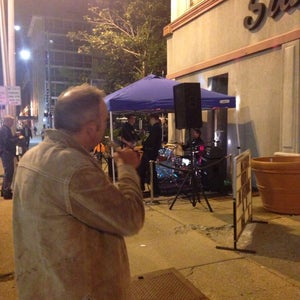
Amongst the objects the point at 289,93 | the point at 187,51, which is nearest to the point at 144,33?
the point at 187,51

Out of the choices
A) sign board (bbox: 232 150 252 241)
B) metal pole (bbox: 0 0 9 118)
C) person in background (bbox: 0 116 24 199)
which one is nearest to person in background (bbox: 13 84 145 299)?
sign board (bbox: 232 150 252 241)

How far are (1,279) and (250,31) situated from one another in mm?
7907

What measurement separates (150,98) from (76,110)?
6.90 m

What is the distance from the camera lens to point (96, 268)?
5.53 feet

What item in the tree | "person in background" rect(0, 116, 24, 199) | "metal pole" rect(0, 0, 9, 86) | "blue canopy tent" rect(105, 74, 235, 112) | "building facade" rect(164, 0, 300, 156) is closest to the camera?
"building facade" rect(164, 0, 300, 156)

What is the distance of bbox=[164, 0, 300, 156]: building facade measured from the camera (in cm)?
818

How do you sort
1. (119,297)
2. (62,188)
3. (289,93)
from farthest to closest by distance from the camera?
(289,93)
(119,297)
(62,188)

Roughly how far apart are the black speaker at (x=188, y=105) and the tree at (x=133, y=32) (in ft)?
38.8

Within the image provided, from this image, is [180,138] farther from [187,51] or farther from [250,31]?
[250,31]

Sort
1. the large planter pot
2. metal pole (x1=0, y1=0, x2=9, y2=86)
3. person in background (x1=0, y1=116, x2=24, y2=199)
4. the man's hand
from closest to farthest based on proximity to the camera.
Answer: the man's hand → the large planter pot → person in background (x1=0, y1=116, x2=24, y2=199) → metal pole (x1=0, y1=0, x2=9, y2=86)

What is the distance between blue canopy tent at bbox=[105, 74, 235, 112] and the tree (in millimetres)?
9776

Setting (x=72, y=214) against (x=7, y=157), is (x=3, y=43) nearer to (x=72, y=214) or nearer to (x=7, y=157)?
(x=7, y=157)

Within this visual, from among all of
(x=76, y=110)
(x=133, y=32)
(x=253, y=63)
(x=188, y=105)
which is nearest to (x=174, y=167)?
(x=188, y=105)

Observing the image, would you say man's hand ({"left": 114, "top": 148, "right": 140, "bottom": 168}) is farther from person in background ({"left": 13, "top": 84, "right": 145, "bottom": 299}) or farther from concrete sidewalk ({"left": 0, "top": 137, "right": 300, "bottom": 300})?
concrete sidewalk ({"left": 0, "top": 137, "right": 300, "bottom": 300})
